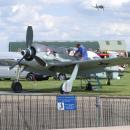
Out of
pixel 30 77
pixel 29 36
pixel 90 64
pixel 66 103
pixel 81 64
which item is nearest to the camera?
pixel 66 103

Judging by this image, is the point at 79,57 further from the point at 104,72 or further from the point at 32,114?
the point at 32,114

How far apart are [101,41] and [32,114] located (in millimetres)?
113414

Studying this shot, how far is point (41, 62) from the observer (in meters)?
31.3

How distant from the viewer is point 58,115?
14672mm

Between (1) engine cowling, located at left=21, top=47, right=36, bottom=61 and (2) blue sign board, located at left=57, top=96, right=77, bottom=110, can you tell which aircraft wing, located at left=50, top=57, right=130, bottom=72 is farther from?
(2) blue sign board, located at left=57, top=96, right=77, bottom=110

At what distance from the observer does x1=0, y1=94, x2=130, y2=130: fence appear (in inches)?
564

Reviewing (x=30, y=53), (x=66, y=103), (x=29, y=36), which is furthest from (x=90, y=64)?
(x=66, y=103)

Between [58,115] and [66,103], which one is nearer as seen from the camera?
[66,103]

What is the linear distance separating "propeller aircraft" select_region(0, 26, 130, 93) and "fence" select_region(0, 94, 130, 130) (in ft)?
46.5

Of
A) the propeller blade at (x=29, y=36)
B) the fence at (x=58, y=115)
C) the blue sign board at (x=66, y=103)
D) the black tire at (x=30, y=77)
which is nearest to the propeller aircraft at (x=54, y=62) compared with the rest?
→ the propeller blade at (x=29, y=36)

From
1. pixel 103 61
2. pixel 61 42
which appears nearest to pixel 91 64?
pixel 103 61

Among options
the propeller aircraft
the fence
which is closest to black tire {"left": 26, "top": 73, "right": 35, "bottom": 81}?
the propeller aircraft

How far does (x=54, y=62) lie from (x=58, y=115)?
16963 millimetres

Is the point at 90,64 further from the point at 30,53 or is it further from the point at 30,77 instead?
the point at 30,77
